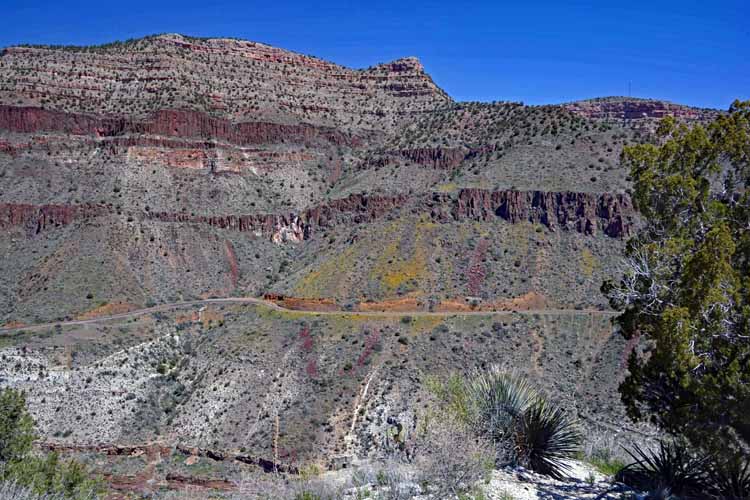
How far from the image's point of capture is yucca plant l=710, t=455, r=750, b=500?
1518cm

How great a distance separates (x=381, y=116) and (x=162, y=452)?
224 ft

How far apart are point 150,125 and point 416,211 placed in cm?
3465

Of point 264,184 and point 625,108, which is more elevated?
point 625,108

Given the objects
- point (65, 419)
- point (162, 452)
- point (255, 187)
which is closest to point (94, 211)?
point (255, 187)

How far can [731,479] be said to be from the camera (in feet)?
50.8

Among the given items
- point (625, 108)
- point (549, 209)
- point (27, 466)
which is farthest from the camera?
point (625, 108)

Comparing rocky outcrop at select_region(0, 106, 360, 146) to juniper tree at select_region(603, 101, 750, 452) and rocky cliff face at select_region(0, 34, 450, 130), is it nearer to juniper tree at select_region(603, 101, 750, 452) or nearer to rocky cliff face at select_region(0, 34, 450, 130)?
rocky cliff face at select_region(0, 34, 450, 130)

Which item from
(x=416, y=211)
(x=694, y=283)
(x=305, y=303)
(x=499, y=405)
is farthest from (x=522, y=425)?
(x=416, y=211)

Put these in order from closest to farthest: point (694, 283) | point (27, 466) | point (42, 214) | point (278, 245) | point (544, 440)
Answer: point (694, 283), point (544, 440), point (27, 466), point (42, 214), point (278, 245)

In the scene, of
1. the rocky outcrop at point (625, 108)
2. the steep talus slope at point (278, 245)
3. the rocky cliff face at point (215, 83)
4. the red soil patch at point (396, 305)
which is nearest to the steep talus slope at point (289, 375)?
the steep talus slope at point (278, 245)

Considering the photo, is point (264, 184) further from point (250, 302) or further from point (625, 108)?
point (625, 108)

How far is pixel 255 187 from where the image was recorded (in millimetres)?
80688

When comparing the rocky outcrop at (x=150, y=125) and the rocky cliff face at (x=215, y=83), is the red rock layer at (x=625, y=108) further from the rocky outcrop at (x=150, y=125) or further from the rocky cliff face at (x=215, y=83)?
the rocky outcrop at (x=150, y=125)

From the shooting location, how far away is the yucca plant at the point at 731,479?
15175 millimetres
